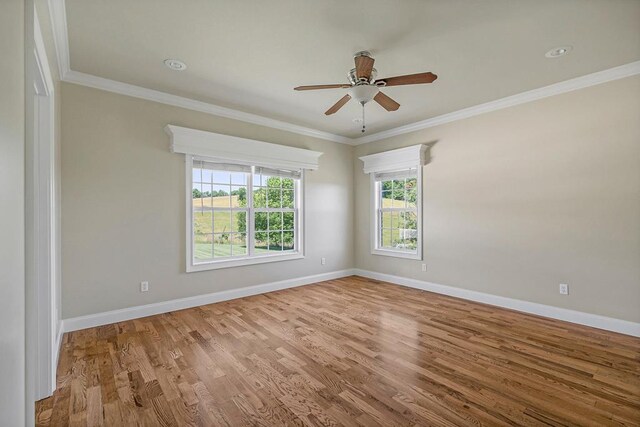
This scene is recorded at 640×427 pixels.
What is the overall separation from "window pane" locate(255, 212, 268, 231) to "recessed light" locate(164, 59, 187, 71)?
2.27 meters

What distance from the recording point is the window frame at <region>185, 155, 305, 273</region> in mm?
3998

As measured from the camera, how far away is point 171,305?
3.85 meters

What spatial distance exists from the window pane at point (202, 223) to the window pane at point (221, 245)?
14 centimetres

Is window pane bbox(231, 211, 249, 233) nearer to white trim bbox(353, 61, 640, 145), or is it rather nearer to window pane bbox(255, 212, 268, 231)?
window pane bbox(255, 212, 268, 231)

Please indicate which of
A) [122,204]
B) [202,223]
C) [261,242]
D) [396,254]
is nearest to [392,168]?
[396,254]

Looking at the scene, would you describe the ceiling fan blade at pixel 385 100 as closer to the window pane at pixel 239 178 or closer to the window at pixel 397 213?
the window at pixel 397 213

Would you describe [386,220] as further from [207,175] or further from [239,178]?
[207,175]

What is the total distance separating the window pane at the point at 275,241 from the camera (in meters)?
4.96

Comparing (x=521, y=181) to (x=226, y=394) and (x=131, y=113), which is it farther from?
(x=131, y=113)

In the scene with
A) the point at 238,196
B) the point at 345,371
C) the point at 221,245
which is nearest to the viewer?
the point at 345,371

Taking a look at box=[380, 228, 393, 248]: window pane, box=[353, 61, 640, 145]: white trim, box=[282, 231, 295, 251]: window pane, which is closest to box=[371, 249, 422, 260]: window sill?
box=[380, 228, 393, 248]: window pane

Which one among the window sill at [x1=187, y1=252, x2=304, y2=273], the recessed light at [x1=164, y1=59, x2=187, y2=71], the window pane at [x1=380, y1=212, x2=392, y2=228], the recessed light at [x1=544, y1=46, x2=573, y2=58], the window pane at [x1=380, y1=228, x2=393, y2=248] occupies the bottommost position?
the window sill at [x1=187, y1=252, x2=304, y2=273]

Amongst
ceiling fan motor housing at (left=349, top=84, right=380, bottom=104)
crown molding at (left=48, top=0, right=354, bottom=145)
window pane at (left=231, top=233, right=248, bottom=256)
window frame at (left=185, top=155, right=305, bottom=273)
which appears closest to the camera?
crown molding at (left=48, top=0, right=354, bottom=145)

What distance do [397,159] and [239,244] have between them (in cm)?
292
